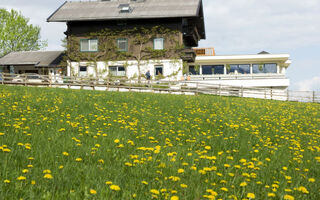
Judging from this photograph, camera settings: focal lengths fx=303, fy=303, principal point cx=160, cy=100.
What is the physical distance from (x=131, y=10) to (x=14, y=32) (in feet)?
104

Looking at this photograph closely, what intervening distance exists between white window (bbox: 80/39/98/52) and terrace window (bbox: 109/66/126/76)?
9.63 feet

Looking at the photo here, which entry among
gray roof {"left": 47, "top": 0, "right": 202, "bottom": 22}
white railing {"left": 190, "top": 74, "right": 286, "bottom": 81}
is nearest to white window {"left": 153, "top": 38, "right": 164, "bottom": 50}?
gray roof {"left": 47, "top": 0, "right": 202, "bottom": 22}

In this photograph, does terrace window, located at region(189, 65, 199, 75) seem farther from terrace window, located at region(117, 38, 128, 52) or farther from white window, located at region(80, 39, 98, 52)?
white window, located at region(80, 39, 98, 52)

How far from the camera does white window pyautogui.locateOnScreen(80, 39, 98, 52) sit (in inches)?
1368

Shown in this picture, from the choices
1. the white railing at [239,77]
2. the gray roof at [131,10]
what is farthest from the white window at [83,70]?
the white railing at [239,77]

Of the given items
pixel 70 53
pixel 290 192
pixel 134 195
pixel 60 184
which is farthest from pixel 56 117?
pixel 70 53

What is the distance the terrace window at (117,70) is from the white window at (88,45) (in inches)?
116

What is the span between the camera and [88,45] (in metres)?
34.8

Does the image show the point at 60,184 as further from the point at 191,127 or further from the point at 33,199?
the point at 191,127

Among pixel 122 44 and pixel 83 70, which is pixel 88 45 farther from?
pixel 122 44

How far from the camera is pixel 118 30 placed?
34438 mm

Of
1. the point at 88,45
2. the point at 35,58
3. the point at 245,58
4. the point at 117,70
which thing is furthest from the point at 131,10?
the point at 245,58

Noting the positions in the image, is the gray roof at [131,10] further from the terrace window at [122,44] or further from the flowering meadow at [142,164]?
the flowering meadow at [142,164]

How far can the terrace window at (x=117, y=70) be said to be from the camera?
113 feet
